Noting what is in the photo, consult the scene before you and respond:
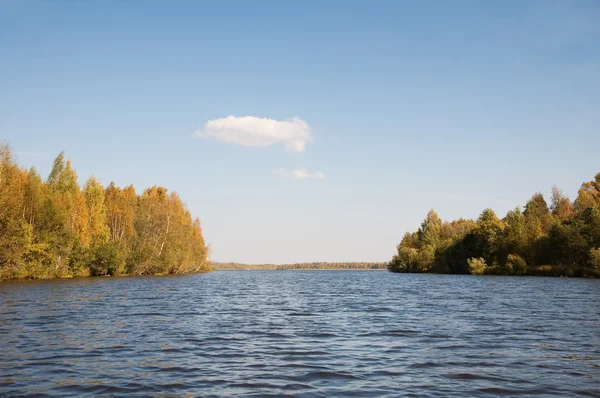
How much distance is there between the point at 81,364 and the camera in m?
13.6

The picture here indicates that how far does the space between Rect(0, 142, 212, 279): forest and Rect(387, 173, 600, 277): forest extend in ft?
224

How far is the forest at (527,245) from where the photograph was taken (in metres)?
80.1

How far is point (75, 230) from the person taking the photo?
252 feet

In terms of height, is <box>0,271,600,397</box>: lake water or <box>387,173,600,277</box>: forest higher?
<box>387,173,600,277</box>: forest

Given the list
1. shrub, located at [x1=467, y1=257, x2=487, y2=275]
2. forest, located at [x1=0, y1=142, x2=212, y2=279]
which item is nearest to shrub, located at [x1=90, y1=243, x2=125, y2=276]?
forest, located at [x1=0, y1=142, x2=212, y2=279]

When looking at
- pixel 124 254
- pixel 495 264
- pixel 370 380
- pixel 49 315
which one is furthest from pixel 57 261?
pixel 495 264

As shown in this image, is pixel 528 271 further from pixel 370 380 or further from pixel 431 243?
pixel 370 380

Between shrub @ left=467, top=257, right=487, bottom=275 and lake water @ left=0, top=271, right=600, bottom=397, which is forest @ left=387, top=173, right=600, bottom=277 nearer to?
shrub @ left=467, top=257, right=487, bottom=275

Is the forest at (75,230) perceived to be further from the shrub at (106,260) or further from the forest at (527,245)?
the forest at (527,245)

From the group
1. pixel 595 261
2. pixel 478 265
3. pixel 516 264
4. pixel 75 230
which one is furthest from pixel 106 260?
pixel 595 261

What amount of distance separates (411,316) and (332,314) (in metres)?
4.57

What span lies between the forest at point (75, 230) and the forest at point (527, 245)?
68.2 m

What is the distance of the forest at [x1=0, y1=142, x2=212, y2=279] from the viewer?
2292 inches

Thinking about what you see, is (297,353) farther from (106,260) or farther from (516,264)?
(516,264)
